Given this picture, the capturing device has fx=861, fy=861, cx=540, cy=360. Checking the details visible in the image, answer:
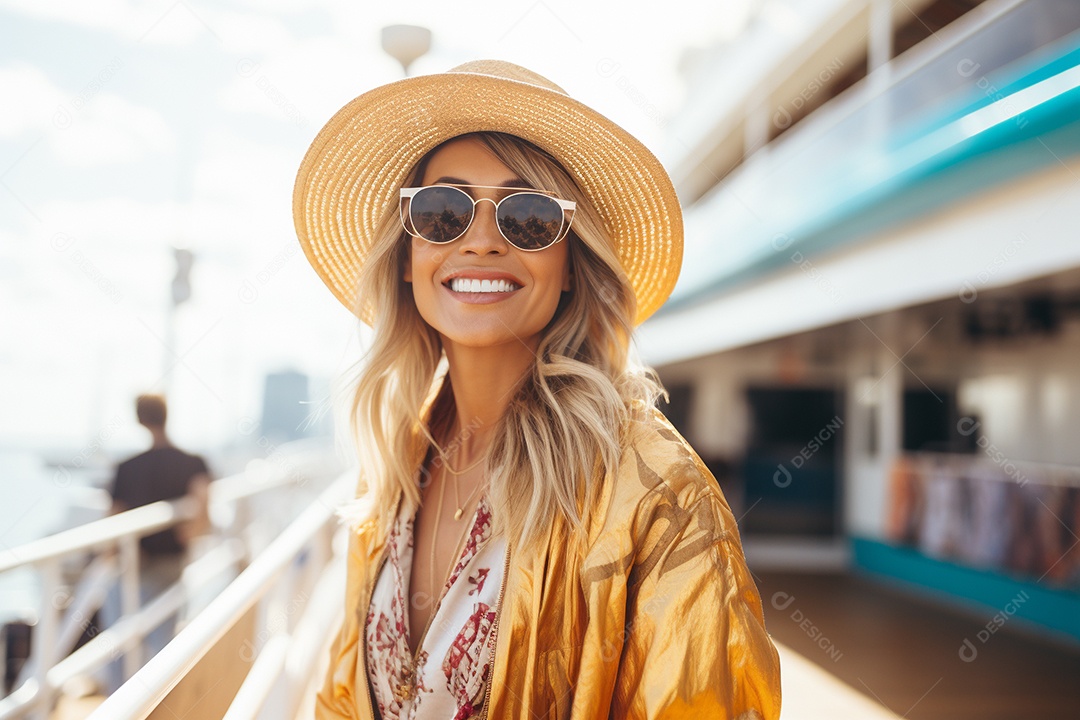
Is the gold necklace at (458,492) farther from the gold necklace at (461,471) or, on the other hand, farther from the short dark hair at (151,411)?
the short dark hair at (151,411)

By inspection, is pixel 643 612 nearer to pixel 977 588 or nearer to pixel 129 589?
pixel 129 589

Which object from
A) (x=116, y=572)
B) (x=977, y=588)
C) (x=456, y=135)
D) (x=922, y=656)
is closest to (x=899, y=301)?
(x=922, y=656)

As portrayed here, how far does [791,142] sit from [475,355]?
6.38 metres

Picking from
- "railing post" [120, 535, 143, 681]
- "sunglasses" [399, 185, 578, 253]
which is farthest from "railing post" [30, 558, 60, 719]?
"sunglasses" [399, 185, 578, 253]

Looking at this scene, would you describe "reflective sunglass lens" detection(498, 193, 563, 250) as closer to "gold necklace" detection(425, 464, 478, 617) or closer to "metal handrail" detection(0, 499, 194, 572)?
"gold necklace" detection(425, 464, 478, 617)

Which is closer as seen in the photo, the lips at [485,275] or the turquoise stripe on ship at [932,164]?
the lips at [485,275]

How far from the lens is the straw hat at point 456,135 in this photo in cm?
169

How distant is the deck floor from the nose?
387 centimetres

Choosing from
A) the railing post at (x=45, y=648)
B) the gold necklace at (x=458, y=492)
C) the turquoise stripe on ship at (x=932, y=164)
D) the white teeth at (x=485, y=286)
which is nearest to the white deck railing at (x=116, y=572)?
the railing post at (x=45, y=648)

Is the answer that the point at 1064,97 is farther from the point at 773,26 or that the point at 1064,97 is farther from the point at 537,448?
the point at 773,26

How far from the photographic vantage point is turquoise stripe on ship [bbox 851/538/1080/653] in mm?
6582

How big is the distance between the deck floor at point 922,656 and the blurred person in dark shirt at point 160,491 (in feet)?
12.2

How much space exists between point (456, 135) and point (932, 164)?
11.4ft

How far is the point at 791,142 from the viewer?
7.49 m
